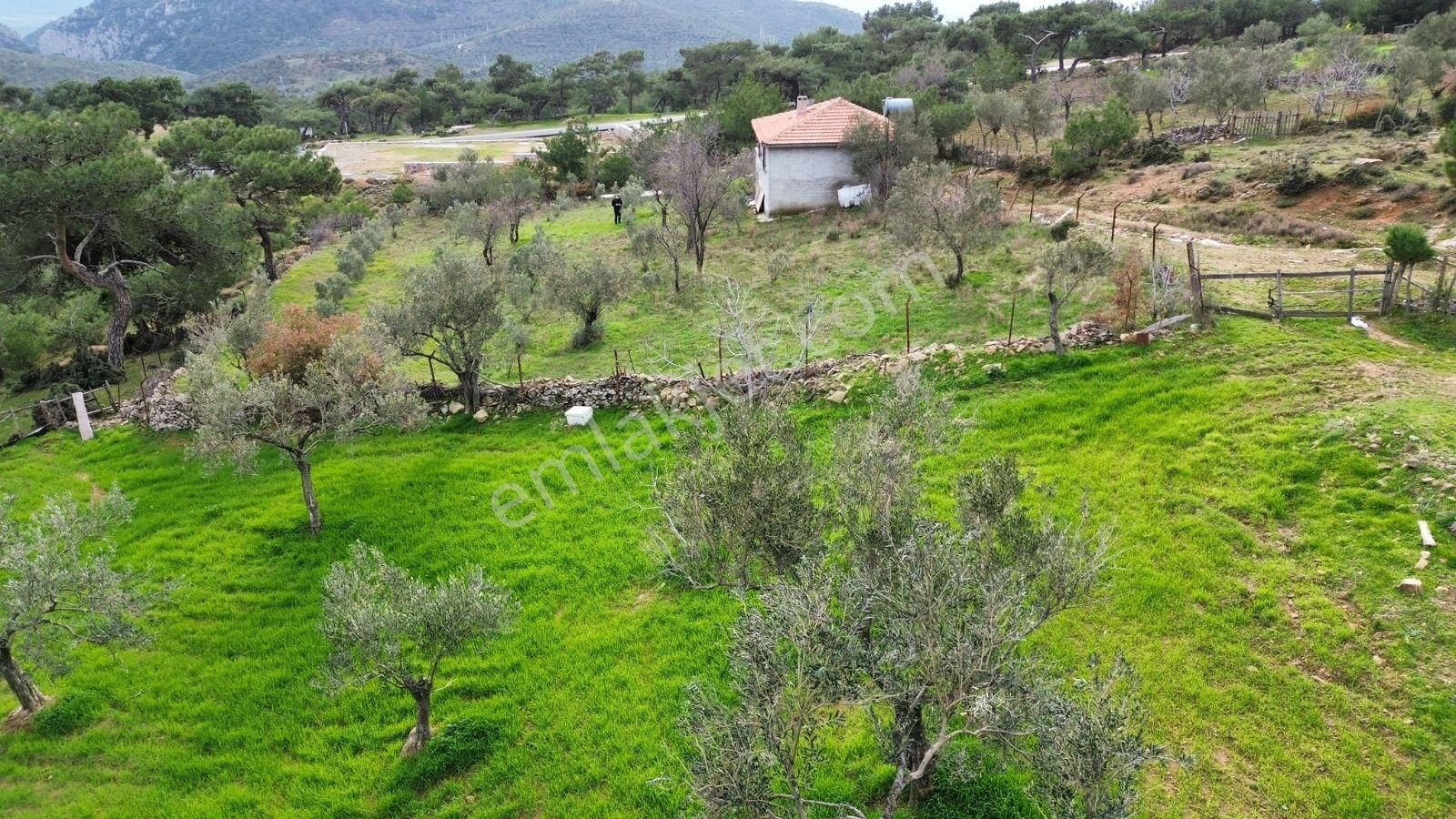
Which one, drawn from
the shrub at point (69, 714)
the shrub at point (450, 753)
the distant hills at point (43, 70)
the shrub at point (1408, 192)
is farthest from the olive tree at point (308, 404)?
the distant hills at point (43, 70)

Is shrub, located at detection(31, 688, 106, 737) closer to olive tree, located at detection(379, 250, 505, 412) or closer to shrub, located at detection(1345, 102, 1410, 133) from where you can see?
olive tree, located at detection(379, 250, 505, 412)

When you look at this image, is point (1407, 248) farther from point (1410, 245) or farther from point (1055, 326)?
point (1055, 326)

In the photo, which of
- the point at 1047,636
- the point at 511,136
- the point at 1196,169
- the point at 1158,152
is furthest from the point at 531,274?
the point at 511,136

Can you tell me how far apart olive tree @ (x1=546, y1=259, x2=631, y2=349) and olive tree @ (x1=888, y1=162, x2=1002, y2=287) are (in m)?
10.8

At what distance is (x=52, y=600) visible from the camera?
1158cm

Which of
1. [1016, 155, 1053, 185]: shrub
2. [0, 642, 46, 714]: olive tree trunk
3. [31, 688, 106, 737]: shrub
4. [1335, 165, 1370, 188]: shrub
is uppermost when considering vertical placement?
[1016, 155, 1053, 185]: shrub

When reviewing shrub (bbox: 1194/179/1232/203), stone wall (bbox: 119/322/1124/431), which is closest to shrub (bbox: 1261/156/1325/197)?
shrub (bbox: 1194/179/1232/203)

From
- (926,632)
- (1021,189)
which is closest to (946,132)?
(1021,189)

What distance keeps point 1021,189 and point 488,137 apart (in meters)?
60.3

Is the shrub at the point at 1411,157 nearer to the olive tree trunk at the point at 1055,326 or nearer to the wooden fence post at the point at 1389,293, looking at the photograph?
the wooden fence post at the point at 1389,293

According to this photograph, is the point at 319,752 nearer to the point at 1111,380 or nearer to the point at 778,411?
the point at 778,411

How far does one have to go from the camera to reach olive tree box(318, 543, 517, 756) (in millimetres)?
10531

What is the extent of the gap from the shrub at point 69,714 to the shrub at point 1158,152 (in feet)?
147

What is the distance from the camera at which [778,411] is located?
988 cm
